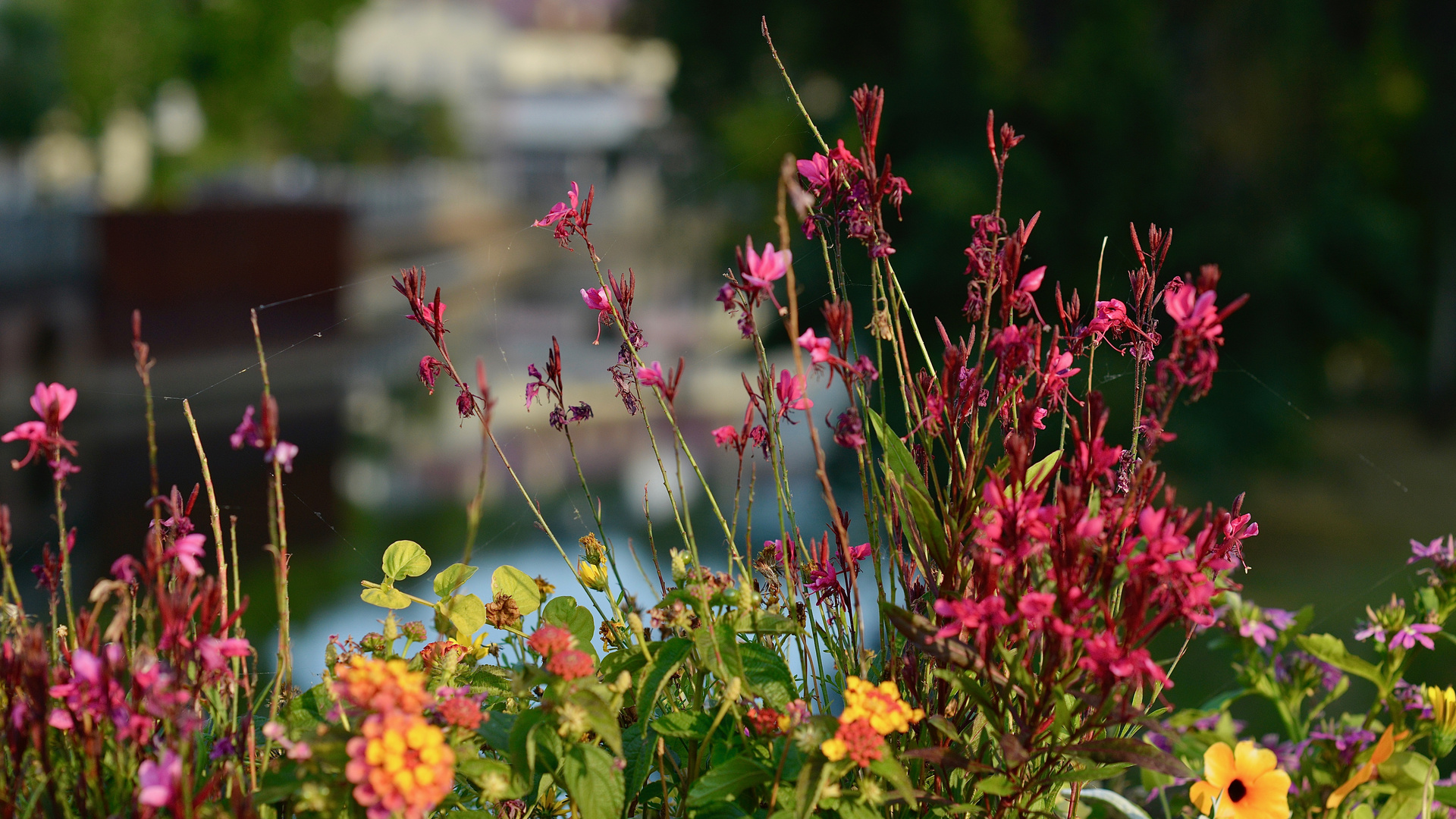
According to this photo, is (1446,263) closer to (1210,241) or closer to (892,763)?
(1210,241)

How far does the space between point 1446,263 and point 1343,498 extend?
6.53ft

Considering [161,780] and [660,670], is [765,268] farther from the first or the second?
[161,780]

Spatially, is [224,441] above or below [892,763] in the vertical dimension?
above

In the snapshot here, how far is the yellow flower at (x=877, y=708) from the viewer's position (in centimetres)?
71

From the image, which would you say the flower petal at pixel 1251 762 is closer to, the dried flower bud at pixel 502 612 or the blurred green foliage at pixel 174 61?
the dried flower bud at pixel 502 612

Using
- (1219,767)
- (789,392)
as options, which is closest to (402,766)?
(789,392)

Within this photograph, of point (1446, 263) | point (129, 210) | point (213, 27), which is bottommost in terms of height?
point (1446, 263)

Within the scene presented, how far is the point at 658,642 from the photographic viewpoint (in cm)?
91

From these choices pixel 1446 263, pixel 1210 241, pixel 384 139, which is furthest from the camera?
pixel 384 139

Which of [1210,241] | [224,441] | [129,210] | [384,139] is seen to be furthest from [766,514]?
[384,139]

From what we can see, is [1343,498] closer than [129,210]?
Yes

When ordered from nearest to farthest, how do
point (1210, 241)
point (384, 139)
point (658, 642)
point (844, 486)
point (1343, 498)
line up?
point (658, 642) < point (844, 486) < point (1210, 241) < point (1343, 498) < point (384, 139)

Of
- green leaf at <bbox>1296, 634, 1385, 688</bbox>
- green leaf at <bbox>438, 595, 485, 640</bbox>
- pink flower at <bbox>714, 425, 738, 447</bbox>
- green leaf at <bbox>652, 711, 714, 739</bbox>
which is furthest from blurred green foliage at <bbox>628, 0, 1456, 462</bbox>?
green leaf at <bbox>652, 711, 714, 739</bbox>

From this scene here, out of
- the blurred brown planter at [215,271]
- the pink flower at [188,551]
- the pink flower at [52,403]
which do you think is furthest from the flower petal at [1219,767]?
the blurred brown planter at [215,271]
